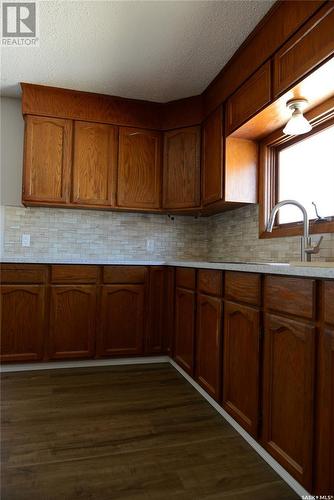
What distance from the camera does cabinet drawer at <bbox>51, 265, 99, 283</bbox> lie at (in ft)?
8.45

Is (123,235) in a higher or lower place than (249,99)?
lower

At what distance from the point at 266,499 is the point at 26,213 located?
275 centimetres

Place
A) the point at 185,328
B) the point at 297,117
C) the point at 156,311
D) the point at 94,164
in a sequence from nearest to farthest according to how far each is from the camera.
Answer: the point at 297,117 → the point at 185,328 → the point at 156,311 → the point at 94,164

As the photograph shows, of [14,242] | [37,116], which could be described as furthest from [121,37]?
[14,242]

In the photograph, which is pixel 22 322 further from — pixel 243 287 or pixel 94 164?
pixel 243 287

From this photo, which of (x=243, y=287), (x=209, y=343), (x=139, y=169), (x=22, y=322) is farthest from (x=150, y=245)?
(x=243, y=287)

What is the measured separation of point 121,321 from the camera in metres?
2.71

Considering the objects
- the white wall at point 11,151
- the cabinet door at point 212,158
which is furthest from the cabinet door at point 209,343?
the white wall at point 11,151

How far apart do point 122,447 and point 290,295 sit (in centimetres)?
104

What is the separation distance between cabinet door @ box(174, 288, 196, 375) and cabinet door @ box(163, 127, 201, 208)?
0.86 meters

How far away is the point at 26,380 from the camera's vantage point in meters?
2.35

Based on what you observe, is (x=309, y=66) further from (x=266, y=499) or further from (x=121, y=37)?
(x=266, y=499)

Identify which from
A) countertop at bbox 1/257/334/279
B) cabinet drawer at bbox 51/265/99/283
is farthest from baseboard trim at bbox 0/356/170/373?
countertop at bbox 1/257/334/279

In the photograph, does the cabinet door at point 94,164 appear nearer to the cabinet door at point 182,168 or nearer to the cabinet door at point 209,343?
the cabinet door at point 182,168
